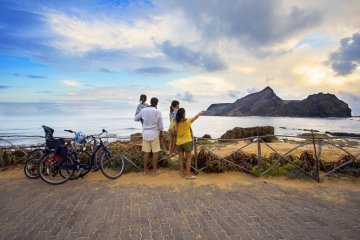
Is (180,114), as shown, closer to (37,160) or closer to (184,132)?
(184,132)

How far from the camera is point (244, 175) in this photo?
21.2ft

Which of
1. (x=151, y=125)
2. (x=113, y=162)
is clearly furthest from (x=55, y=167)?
(x=151, y=125)

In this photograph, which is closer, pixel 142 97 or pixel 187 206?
pixel 187 206

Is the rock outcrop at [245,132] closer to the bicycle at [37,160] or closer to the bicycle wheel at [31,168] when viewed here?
the bicycle at [37,160]

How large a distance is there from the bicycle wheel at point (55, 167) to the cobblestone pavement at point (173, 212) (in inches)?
10.8

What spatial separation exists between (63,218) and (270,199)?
14.0ft

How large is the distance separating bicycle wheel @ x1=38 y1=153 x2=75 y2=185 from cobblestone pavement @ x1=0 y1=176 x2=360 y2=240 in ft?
0.90

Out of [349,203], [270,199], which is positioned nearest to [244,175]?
[270,199]

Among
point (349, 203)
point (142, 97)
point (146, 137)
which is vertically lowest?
point (349, 203)

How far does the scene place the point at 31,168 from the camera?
6051 mm

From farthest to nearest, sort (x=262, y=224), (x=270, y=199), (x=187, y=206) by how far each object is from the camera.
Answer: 1. (x=270, y=199)
2. (x=187, y=206)
3. (x=262, y=224)

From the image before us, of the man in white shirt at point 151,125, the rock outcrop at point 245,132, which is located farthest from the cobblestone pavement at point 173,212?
the rock outcrop at point 245,132

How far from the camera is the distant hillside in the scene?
132m

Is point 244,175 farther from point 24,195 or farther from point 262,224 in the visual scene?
point 24,195
